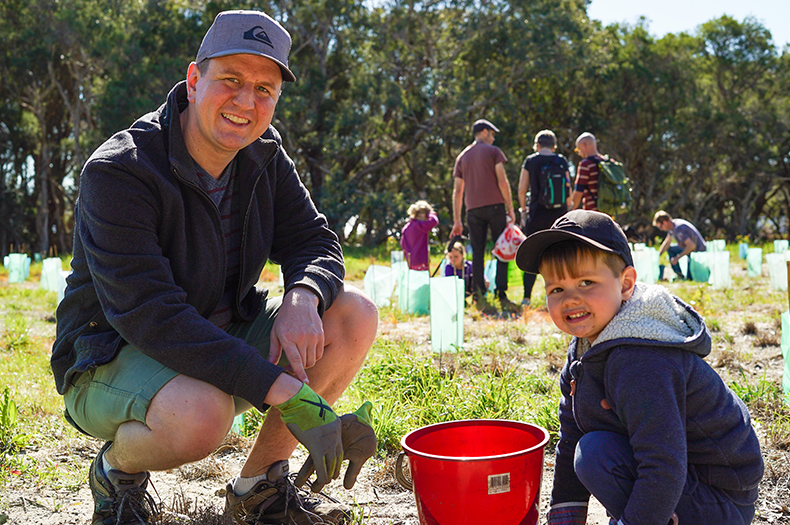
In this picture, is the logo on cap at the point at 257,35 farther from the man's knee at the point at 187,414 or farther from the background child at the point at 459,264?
the background child at the point at 459,264

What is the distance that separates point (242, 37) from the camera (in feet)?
6.05

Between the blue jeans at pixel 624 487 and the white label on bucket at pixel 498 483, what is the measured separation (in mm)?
203

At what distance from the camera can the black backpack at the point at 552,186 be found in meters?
6.05

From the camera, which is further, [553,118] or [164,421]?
[553,118]

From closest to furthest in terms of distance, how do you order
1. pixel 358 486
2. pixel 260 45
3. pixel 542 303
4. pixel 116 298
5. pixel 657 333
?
pixel 657 333 < pixel 116 298 < pixel 260 45 < pixel 358 486 < pixel 542 303

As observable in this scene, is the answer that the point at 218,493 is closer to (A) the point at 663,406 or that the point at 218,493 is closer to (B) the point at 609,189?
(A) the point at 663,406

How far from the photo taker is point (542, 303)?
20.4 feet

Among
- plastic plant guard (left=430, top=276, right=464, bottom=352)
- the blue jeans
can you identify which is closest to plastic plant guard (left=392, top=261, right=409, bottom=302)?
plastic plant guard (left=430, top=276, right=464, bottom=352)

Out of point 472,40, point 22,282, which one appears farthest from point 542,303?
point 472,40

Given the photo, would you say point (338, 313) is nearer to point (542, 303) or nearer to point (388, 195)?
point (542, 303)

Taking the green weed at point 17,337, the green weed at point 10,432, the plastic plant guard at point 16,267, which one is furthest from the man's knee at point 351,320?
the plastic plant guard at point 16,267

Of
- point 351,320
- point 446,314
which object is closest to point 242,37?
point 351,320

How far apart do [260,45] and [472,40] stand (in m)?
16.7

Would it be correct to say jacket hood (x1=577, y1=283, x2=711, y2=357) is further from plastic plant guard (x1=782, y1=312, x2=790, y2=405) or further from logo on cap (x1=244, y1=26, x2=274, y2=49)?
plastic plant guard (x1=782, y1=312, x2=790, y2=405)
